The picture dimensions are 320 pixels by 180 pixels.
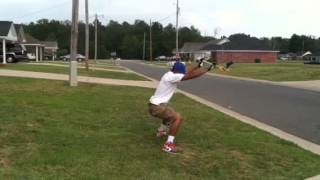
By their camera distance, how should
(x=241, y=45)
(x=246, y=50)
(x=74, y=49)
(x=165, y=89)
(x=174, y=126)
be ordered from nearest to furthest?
(x=174, y=126) < (x=165, y=89) < (x=74, y=49) < (x=246, y=50) < (x=241, y=45)

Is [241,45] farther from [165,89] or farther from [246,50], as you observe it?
[165,89]

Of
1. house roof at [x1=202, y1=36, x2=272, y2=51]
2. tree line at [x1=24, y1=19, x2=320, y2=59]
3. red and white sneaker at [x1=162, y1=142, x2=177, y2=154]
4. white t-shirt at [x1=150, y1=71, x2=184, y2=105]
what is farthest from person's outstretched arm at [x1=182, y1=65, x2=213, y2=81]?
tree line at [x1=24, y1=19, x2=320, y2=59]

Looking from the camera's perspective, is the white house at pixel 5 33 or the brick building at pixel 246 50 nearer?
the white house at pixel 5 33

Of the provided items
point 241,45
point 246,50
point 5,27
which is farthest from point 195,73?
point 241,45

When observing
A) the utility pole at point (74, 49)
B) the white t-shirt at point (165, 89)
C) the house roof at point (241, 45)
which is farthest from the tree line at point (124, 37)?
the white t-shirt at point (165, 89)

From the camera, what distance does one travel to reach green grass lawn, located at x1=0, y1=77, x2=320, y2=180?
26.2ft

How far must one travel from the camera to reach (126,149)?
30.2 ft

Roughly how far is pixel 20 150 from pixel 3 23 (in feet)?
164

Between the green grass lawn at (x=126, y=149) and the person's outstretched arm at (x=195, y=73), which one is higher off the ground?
the person's outstretched arm at (x=195, y=73)

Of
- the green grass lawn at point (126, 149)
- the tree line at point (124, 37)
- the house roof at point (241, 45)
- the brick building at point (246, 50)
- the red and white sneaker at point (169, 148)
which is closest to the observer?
the green grass lawn at point (126, 149)

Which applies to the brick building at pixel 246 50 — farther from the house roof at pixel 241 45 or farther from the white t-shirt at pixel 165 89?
the white t-shirt at pixel 165 89

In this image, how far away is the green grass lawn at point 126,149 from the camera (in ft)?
26.2

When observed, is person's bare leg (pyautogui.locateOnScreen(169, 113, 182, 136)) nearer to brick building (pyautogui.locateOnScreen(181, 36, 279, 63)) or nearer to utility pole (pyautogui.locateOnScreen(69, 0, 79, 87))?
utility pole (pyautogui.locateOnScreen(69, 0, 79, 87))

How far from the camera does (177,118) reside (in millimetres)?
9594
